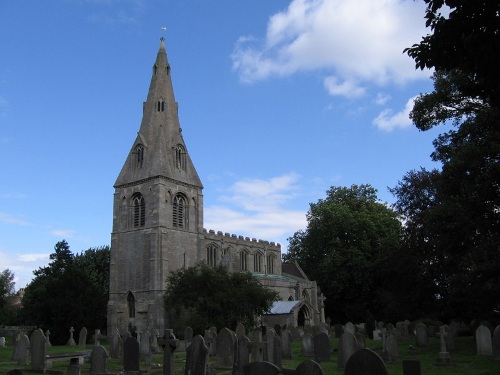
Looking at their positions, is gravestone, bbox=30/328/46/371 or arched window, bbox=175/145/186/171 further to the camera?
arched window, bbox=175/145/186/171

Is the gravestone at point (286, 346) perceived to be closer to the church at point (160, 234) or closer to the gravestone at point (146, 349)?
the gravestone at point (146, 349)

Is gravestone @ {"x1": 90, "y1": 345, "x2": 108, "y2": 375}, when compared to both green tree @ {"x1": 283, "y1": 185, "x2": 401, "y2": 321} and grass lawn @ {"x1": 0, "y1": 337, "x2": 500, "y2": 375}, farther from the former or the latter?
green tree @ {"x1": 283, "y1": 185, "x2": 401, "y2": 321}

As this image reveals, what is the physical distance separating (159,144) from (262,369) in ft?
132

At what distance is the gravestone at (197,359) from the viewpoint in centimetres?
995

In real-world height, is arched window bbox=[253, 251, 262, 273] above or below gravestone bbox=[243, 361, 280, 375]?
above

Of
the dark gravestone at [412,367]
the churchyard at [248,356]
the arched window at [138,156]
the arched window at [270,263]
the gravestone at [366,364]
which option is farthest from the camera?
the arched window at [270,263]

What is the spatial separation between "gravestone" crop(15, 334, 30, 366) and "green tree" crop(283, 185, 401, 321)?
113 feet

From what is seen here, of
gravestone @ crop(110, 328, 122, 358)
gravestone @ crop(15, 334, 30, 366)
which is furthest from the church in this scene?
gravestone @ crop(15, 334, 30, 366)

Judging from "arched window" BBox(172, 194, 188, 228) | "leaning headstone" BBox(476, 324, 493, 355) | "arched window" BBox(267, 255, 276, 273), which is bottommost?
"leaning headstone" BBox(476, 324, 493, 355)

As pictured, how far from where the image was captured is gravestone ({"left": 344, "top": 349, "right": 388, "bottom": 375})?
614 cm

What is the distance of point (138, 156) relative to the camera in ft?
153

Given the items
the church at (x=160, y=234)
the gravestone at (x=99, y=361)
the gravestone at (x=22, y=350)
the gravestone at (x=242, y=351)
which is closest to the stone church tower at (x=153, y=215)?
the church at (x=160, y=234)

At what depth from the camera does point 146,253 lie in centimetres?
4234

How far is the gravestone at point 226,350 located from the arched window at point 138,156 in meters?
31.9
